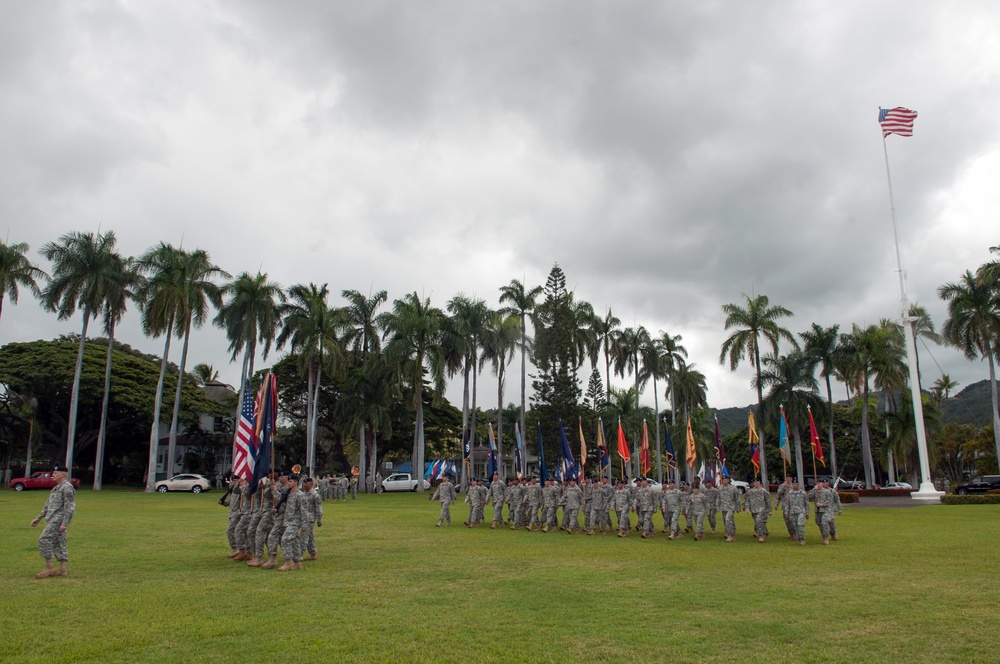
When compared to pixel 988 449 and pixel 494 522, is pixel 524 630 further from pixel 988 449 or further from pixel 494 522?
pixel 988 449

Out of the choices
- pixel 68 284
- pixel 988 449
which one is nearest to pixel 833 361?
pixel 988 449

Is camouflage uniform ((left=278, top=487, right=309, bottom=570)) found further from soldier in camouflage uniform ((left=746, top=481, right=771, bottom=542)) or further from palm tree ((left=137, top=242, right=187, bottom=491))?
palm tree ((left=137, top=242, right=187, bottom=491))

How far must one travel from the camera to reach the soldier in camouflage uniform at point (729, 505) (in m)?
17.9

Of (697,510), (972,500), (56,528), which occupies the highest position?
(56,528)

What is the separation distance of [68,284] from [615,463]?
169 feet

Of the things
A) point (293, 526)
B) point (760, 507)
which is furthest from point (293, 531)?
point (760, 507)

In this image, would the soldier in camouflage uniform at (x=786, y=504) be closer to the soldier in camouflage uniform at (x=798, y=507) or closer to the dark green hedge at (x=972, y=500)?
the soldier in camouflage uniform at (x=798, y=507)

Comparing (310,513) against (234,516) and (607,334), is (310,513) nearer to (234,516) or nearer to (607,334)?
(234,516)

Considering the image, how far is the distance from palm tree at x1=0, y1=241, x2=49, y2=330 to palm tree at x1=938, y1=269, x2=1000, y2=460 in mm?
55902

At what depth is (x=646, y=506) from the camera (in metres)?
18.9

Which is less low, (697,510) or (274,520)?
(274,520)

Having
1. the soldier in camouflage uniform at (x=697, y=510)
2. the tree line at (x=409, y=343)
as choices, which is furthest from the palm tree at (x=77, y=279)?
the soldier in camouflage uniform at (x=697, y=510)

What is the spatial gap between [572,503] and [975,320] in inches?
1283

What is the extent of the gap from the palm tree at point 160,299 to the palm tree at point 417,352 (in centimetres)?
1405
